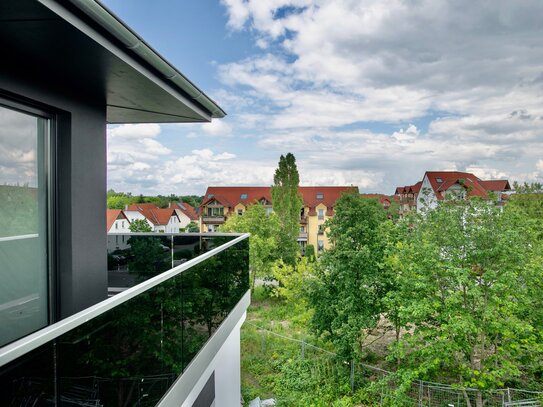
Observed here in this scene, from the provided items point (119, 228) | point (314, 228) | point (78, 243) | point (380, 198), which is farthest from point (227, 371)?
point (314, 228)

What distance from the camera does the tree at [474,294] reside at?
1075 centimetres

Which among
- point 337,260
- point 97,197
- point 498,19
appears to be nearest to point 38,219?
point 97,197

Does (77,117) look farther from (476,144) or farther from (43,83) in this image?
(476,144)

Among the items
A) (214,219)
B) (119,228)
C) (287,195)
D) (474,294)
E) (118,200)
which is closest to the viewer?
(474,294)

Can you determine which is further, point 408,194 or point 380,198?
point 408,194

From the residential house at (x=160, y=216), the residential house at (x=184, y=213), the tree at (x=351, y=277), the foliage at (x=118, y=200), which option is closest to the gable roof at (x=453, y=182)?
the residential house at (x=184, y=213)

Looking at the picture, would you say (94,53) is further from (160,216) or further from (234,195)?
(160,216)

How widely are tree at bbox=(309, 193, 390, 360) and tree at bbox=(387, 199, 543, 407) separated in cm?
182

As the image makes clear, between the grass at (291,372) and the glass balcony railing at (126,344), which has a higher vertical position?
the glass balcony railing at (126,344)

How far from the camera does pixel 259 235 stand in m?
31.7

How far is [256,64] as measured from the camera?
2786 centimetres

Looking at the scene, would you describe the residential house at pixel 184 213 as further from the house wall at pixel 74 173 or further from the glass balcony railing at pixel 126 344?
the glass balcony railing at pixel 126 344

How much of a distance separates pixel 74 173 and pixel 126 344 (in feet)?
6.74

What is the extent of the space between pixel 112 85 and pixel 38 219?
4.97ft
